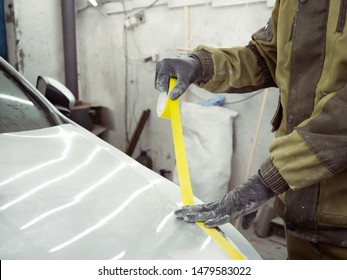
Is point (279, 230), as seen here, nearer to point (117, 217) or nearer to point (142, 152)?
point (142, 152)

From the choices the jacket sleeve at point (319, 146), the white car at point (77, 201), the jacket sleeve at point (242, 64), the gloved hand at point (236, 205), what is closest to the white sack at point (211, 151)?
the white car at point (77, 201)

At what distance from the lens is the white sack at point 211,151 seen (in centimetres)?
267

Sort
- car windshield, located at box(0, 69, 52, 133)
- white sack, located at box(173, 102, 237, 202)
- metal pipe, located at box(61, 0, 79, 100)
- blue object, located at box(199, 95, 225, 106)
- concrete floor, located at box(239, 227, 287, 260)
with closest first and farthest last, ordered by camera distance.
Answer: car windshield, located at box(0, 69, 52, 133), concrete floor, located at box(239, 227, 287, 260), white sack, located at box(173, 102, 237, 202), blue object, located at box(199, 95, 225, 106), metal pipe, located at box(61, 0, 79, 100)

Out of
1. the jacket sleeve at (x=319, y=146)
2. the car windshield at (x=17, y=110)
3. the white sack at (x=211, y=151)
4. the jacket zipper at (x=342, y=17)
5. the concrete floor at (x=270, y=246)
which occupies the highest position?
the jacket zipper at (x=342, y=17)

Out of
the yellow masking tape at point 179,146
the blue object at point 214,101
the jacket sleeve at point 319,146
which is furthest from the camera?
the blue object at point 214,101

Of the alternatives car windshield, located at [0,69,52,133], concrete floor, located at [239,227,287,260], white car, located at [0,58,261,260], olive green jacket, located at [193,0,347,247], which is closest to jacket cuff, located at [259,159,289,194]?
olive green jacket, located at [193,0,347,247]

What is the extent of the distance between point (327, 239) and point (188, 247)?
0.39m

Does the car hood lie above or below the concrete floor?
above

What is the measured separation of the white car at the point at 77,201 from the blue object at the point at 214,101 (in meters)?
1.43

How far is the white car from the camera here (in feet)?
2.69

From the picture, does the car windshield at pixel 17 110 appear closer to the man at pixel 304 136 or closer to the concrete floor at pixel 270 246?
the man at pixel 304 136

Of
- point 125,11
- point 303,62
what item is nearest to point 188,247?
point 303,62

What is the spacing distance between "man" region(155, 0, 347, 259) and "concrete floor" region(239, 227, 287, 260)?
1.35 metres

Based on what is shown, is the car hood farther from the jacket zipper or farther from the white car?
the jacket zipper
